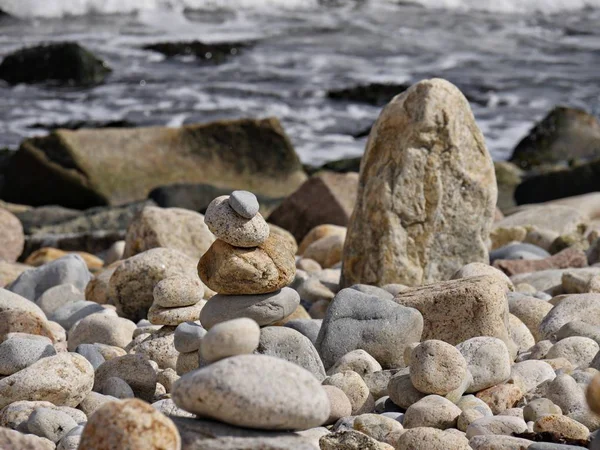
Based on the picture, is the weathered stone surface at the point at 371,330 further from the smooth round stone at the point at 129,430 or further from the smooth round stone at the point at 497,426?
the smooth round stone at the point at 129,430

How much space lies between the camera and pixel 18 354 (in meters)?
3.77

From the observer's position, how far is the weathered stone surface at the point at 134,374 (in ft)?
12.6

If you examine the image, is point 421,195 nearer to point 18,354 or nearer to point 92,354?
point 92,354

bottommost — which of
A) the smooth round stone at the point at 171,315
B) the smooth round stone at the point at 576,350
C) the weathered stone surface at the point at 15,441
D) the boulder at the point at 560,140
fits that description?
the boulder at the point at 560,140

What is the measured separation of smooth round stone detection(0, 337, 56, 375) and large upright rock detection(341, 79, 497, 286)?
228cm

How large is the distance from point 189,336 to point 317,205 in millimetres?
4892

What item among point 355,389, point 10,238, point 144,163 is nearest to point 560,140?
point 144,163

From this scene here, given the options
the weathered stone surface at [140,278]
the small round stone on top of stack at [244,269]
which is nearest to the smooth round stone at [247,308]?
the small round stone on top of stack at [244,269]

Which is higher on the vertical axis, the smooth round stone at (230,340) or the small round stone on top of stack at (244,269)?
the smooth round stone at (230,340)

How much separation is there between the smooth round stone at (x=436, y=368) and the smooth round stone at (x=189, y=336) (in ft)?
2.73

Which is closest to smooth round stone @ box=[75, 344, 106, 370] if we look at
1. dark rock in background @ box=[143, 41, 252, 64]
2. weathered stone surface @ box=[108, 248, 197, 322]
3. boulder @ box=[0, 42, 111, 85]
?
weathered stone surface @ box=[108, 248, 197, 322]

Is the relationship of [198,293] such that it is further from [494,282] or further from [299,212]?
[299,212]

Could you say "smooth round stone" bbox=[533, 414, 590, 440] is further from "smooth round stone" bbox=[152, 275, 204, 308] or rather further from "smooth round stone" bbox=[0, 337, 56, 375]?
"smooth round stone" bbox=[0, 337, 56, 375]

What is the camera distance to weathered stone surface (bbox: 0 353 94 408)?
351 cm
